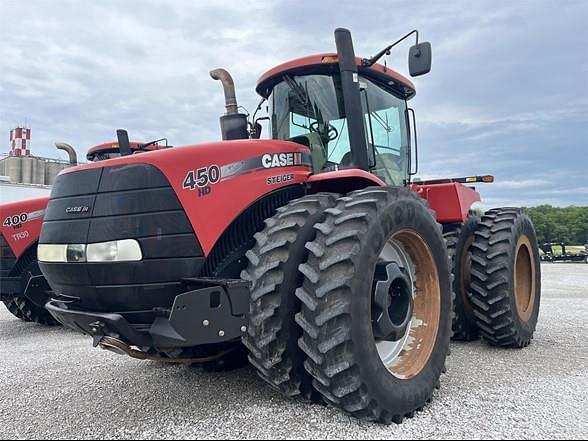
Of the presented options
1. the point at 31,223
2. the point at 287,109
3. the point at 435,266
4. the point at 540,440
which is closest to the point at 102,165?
the point at 287,109

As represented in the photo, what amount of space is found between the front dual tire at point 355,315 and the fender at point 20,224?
396cm

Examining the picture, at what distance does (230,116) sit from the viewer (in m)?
4.16

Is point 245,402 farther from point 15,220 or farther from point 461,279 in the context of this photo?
point 15,220

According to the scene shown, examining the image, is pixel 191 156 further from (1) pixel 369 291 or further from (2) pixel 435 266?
(2) pixel 435 266

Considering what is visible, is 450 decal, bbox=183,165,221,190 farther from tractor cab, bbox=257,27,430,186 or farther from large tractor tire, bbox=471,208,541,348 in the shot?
large tractor tire, bbox=471,208,541,348

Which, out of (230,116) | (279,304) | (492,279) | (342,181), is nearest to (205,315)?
(279,304)

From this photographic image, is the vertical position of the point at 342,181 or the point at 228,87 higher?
the point at 228,87

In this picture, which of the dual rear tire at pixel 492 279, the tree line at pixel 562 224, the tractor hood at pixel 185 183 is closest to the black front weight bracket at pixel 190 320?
the tractor hood at pixel 185 183

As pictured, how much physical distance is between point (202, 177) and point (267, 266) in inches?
25.8

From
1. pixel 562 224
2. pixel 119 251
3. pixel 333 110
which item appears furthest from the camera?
pixel 562 224

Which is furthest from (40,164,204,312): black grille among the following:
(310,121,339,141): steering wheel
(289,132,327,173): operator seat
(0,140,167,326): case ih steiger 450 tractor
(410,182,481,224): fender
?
(0,140,167,326): case ih steiger 450 tractor

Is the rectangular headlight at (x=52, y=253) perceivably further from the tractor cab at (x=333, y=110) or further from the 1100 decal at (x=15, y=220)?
the 1100 decal at (x=15, y=220)

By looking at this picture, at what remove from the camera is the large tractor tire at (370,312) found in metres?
2.52

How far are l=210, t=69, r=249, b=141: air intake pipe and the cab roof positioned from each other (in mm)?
250
